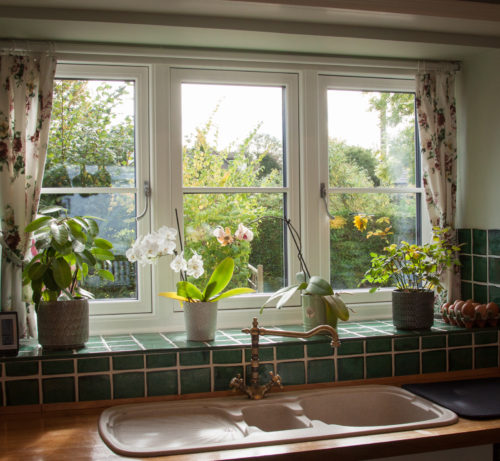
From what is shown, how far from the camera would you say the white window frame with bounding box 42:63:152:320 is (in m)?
2.67

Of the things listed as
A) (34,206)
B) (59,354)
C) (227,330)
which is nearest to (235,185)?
(227,330)

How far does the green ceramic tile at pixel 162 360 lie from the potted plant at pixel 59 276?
273 millimetres

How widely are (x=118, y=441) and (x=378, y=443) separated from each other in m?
0.82

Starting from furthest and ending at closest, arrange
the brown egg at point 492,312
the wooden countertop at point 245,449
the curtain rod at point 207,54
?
1. the brown egg at point 492,312
2. the curtain rod at point 207,54
3. the wooden countertop at point 245,449

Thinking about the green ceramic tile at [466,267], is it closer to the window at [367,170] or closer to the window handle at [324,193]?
the window at [367,170]

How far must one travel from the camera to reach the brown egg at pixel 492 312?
8.82ft

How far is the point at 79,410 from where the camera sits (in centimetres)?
221

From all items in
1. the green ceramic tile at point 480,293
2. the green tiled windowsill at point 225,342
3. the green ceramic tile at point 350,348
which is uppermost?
the green ceramic tile at point 480,293

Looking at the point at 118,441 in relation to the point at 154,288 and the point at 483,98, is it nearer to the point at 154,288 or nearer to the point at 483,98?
the point at 154,288

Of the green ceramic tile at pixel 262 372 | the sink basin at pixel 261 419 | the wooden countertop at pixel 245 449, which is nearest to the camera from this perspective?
the wooden countertop at pixel 245 449

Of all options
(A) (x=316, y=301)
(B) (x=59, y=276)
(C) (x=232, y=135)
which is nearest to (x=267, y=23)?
(C) (x=232, y=135)

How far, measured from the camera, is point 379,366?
2.53 meters

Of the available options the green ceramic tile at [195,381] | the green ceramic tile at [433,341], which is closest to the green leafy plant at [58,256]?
the green ceramic tile at [195,381]

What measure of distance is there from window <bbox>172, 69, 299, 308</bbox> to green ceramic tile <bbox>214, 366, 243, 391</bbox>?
48cm
